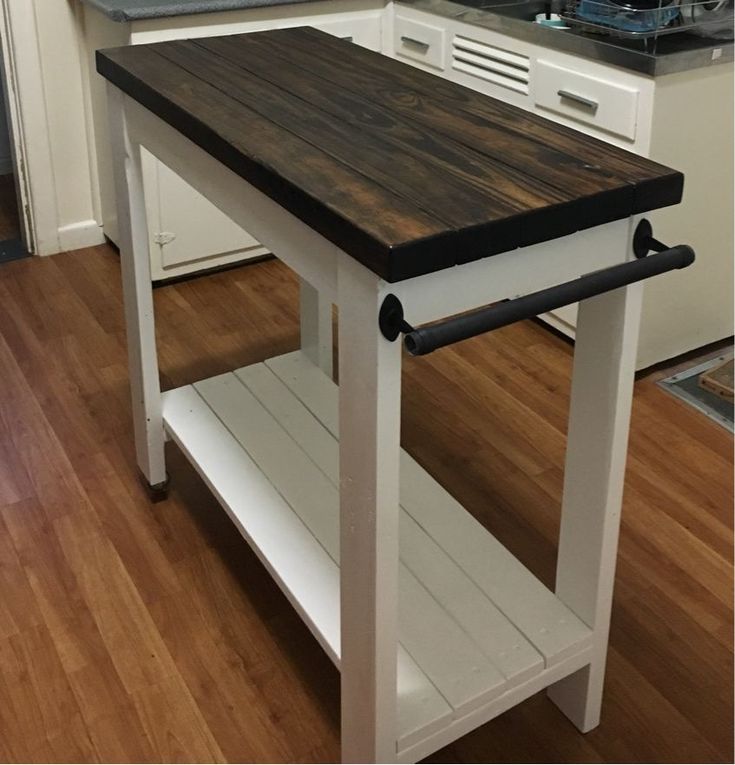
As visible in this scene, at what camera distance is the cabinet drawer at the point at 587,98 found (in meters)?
2.28

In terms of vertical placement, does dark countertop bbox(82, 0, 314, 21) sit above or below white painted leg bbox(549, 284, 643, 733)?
above

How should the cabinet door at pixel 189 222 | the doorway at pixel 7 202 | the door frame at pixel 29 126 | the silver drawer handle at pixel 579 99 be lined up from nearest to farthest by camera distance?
the silver drawer handle at pixel 579 99 < the cabinet door at pixel 189 222 < the door frame at pixel 29 126 < the doorway at pixel 7 202

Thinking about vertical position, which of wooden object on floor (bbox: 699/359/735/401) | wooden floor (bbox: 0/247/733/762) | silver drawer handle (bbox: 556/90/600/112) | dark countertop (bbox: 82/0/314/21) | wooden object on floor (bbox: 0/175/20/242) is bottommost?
wooden floor (bbox: 0/247/733/762)

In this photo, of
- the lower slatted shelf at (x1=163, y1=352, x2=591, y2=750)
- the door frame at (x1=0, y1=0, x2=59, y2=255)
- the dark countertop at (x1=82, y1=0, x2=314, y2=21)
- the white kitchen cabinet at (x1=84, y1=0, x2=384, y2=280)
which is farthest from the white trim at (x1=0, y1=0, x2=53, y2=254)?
the lower slatted shelf at (x1=163, y1=352, x2=591, y2=750)

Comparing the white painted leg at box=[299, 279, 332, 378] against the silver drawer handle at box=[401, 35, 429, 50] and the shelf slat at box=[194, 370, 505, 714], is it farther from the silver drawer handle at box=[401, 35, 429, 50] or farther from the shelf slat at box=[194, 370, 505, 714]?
the silver drawer handle at box=[401, 35, 429, 50]

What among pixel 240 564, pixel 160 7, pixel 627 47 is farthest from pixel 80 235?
pixel 627 47

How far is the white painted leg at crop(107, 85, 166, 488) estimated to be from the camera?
187 centimetres

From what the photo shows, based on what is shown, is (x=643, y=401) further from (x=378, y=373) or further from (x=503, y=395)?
(x=378, y=373)

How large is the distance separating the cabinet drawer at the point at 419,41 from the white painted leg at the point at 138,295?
49.1 inches

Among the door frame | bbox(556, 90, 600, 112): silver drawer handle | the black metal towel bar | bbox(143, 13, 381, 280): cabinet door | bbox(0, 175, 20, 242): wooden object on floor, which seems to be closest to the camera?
the black metal towel bar

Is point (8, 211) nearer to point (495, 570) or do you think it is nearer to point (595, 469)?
point (495, 570)

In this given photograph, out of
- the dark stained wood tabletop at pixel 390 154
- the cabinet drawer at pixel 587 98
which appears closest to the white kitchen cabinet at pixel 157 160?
the cabinet drawer at pixel 587 98

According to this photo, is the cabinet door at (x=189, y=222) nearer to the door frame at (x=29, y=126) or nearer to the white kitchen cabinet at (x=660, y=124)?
the white kitchen cabinet at (x=660, y=124)

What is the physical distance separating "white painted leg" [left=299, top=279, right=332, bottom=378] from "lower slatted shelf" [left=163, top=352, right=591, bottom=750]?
0.12 meters
